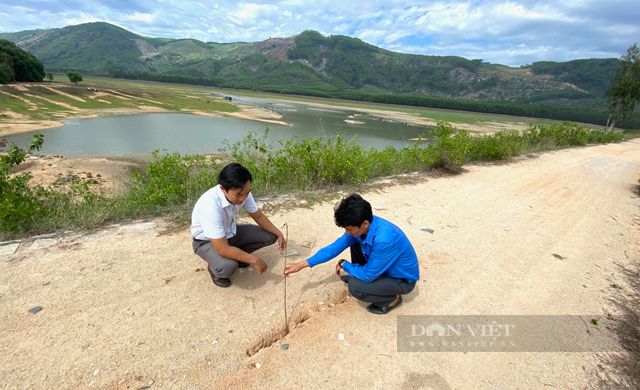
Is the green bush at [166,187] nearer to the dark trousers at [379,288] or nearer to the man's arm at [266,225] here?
the man's arm at [266,225]

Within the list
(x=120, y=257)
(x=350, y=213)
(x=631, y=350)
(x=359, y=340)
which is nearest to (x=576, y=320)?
(x=631, y=350)

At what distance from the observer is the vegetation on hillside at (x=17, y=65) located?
32453mm

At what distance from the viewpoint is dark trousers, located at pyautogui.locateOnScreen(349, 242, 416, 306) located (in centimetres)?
253

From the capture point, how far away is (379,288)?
252cm

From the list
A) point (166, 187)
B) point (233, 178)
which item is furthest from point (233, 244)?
point (166, 187)

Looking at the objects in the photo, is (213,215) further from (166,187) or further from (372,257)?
(166,187)

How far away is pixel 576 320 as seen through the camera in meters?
2.75

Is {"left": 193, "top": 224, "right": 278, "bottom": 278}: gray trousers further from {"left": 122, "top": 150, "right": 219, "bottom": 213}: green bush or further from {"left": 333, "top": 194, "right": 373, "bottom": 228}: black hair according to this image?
{"left": 122, "top": 150, "right": 219, "bottom": 213}: green bush

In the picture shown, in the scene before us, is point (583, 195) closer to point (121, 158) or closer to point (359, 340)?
point (359, 340)

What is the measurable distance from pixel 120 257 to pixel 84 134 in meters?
19.7

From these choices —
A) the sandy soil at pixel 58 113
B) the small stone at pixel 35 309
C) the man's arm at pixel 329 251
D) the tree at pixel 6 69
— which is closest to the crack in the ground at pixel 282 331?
the man's arm at pixel 329 251

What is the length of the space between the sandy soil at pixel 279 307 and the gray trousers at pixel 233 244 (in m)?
0.28

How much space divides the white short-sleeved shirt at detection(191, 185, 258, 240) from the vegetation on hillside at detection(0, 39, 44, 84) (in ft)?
153

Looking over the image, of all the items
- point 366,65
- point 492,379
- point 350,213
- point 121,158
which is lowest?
point 121,158
